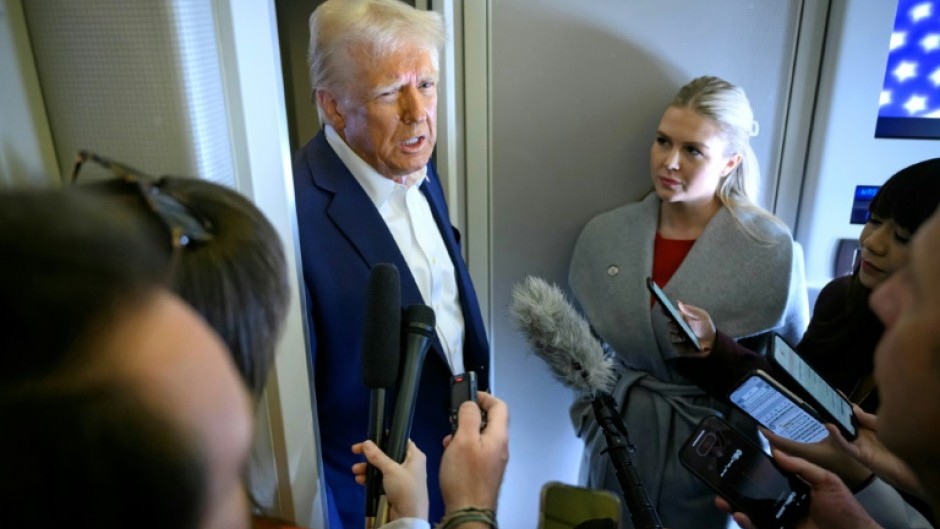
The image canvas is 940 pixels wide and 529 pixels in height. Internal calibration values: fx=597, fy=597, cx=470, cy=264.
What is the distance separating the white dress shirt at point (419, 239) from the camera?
1106 mm

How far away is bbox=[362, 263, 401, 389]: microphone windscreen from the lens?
683mm

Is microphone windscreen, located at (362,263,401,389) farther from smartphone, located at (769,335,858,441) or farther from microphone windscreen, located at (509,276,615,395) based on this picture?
smartphone, located at (769,335,858,441)

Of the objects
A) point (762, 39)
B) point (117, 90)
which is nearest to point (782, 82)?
point (762, 39)

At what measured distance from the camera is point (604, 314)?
132 cm

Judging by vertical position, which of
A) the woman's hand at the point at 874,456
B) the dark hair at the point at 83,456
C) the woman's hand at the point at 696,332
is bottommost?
the woman's hand at the point at 874,456

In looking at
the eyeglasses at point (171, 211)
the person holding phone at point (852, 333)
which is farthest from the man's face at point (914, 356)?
the person holding phone at point (852, 333)

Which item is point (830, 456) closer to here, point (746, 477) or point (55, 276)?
point (746, 477)

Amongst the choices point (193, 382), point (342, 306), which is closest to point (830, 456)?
point (342, 306)

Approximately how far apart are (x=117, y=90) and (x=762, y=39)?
1.25 meters

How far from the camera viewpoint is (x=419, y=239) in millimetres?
1159

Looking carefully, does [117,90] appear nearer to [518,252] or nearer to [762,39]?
[518,252]

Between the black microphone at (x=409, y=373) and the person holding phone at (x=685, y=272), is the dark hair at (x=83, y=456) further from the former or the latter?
the person holding phone at (x=685, y=272)

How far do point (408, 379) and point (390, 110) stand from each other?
0.56 m

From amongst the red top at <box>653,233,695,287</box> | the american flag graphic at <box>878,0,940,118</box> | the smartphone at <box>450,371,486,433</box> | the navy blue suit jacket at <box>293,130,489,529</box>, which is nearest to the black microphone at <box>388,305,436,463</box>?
the smartphone at <box>450,371,486,433</box>
